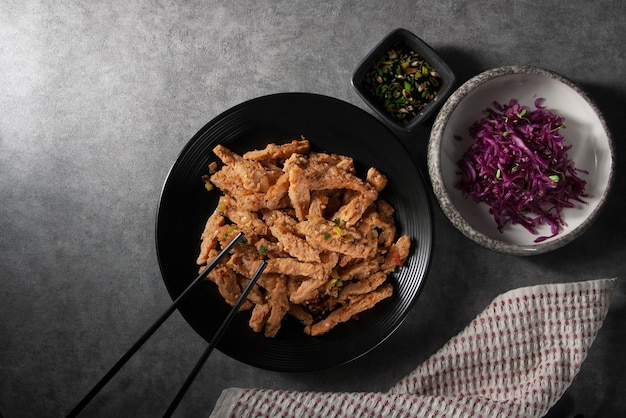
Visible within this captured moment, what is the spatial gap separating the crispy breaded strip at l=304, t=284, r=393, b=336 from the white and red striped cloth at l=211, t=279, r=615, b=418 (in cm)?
37

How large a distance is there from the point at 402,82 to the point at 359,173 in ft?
1.70

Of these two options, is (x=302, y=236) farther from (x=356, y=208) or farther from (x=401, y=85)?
(x=401, y=85)

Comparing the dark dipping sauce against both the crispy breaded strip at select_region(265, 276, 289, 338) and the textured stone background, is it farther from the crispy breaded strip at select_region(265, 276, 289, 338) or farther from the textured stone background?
the crispy breaded strip at select_region(265, 276, 289, 338)

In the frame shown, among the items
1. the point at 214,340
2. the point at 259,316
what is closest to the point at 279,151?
the point at 259,316

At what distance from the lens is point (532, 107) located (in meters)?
2.99

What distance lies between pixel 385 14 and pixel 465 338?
1.81m

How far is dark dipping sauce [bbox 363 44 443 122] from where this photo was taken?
2943 millimetres

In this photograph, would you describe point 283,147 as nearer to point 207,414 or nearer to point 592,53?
point 207,414

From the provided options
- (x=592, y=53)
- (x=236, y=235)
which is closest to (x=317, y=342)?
(x=236, y=235)

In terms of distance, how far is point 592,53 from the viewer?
3.13 meters

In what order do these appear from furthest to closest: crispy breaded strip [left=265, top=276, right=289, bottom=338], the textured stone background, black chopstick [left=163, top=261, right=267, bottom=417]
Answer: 1. the textured stone background
2. crispy breaded strip [left=265, top=276, right=289, bottom=338]
3. black chopstick [left=163, top=261, right=267, bottom=417]

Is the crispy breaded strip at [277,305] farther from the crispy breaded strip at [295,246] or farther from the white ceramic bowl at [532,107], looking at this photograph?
the white ceramic bowl at [532,107]

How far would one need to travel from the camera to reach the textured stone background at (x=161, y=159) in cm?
315

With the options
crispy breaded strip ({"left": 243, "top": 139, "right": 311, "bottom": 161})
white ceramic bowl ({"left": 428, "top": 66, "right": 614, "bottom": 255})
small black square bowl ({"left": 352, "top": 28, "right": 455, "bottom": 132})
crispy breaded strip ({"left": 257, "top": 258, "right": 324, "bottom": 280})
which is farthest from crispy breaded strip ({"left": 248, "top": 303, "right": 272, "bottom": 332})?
small black square bowl ({"left": 352, "top": 28, "right": 455, "bottom": 132})
